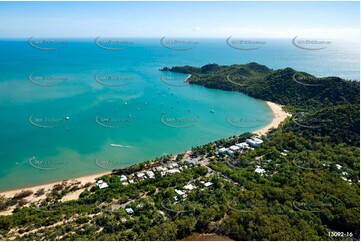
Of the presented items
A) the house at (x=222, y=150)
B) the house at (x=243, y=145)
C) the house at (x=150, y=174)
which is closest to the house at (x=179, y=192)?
the house at (x=150, y=174)

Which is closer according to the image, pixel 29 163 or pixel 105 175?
pixel 105 175

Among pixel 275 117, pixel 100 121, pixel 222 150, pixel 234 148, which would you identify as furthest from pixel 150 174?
pixel 275 117

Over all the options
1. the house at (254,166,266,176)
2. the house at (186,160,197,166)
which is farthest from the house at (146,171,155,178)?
the house at (254,166,266,176)

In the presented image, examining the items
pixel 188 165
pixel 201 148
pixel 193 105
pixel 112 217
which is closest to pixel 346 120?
pixel 201 148

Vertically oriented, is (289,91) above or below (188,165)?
above

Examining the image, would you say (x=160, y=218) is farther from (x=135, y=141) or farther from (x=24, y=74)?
(x=24, y=74)

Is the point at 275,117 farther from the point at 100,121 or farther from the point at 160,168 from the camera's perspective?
the point at 100,121

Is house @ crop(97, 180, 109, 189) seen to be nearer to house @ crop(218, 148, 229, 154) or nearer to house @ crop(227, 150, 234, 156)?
house @ crop(218, 148, 229, 154)

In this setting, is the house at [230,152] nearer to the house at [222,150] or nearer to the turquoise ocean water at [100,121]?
the house at [222,150]

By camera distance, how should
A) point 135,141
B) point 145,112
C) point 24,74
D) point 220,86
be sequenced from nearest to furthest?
1. point 135,141
2. point 145,112
3. point 220,86
4. point 24,74
